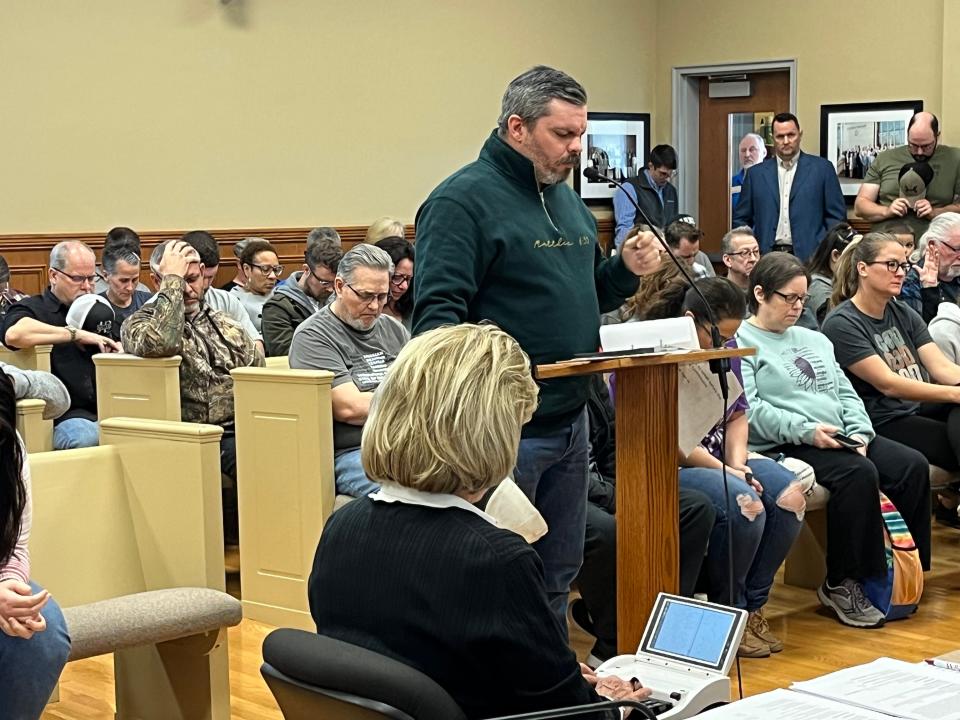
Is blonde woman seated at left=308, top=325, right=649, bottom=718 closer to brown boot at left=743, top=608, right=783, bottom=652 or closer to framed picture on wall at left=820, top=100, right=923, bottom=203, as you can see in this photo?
Answer: brown boot at left=743, top=608, right=783, bottom=652

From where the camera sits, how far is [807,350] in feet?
15.4

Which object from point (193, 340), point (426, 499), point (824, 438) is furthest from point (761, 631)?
point (426, 499)

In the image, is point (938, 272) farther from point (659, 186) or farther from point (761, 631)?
point (659, 186)

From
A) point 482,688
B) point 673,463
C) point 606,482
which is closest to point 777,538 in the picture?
point 606,482

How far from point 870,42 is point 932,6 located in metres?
0.51

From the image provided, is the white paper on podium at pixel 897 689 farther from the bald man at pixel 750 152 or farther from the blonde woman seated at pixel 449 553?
the bald man at pixel 750 152

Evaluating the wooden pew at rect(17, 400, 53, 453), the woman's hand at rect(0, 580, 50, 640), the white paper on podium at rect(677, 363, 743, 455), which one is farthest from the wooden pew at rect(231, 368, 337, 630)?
the woman's hand at rect(0, 580, 50, 640)

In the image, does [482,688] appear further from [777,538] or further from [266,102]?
[266,102]

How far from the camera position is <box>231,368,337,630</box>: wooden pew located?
442cm

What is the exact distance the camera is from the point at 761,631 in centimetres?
425

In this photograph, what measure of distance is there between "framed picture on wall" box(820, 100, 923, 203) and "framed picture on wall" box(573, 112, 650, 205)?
1512 mm

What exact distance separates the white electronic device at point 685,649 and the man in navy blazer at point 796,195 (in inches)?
263

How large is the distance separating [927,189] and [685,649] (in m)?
6.55

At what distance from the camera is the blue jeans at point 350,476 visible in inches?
172
